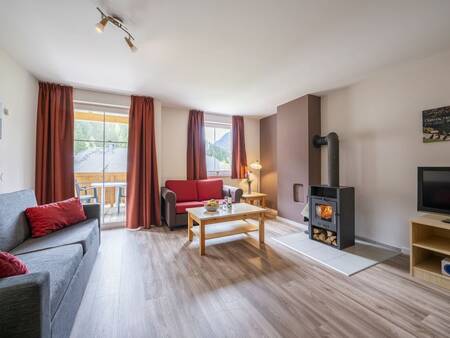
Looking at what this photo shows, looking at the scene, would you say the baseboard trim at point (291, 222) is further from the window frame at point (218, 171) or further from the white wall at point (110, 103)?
the white wall at point (110, 103)

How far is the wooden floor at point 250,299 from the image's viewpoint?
1436 millimetres

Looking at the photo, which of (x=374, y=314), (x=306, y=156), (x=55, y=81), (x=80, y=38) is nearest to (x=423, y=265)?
Answer: (x=374, y=314)

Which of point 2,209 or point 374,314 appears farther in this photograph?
point 2,209

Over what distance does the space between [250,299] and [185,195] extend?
262 cm

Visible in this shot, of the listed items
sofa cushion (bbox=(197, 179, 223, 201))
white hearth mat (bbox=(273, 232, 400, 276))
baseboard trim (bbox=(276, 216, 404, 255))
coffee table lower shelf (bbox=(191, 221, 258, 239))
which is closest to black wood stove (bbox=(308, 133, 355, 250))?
white hearth mat (bbox=(273, 232, 400, 276))

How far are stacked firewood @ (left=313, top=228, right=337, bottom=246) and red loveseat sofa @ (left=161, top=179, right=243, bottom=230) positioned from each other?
1.58 metres

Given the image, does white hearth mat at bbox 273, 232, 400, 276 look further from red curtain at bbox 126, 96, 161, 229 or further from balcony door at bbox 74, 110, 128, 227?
balcony door at bbox 74, 110, 128, 227

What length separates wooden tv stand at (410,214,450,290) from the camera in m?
1.92

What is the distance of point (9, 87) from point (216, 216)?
297 centimetres

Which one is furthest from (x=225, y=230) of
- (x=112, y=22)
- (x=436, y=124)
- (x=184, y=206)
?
(x=436, y=124)

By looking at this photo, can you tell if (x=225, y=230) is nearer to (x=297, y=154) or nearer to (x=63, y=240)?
(x=63, y=240)

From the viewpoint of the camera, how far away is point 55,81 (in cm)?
311

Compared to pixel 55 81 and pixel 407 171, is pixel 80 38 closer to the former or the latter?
pixel 55 81

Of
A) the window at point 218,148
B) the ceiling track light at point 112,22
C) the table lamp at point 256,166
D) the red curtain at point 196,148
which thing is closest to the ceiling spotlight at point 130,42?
the ceiling track light at point 112,22
